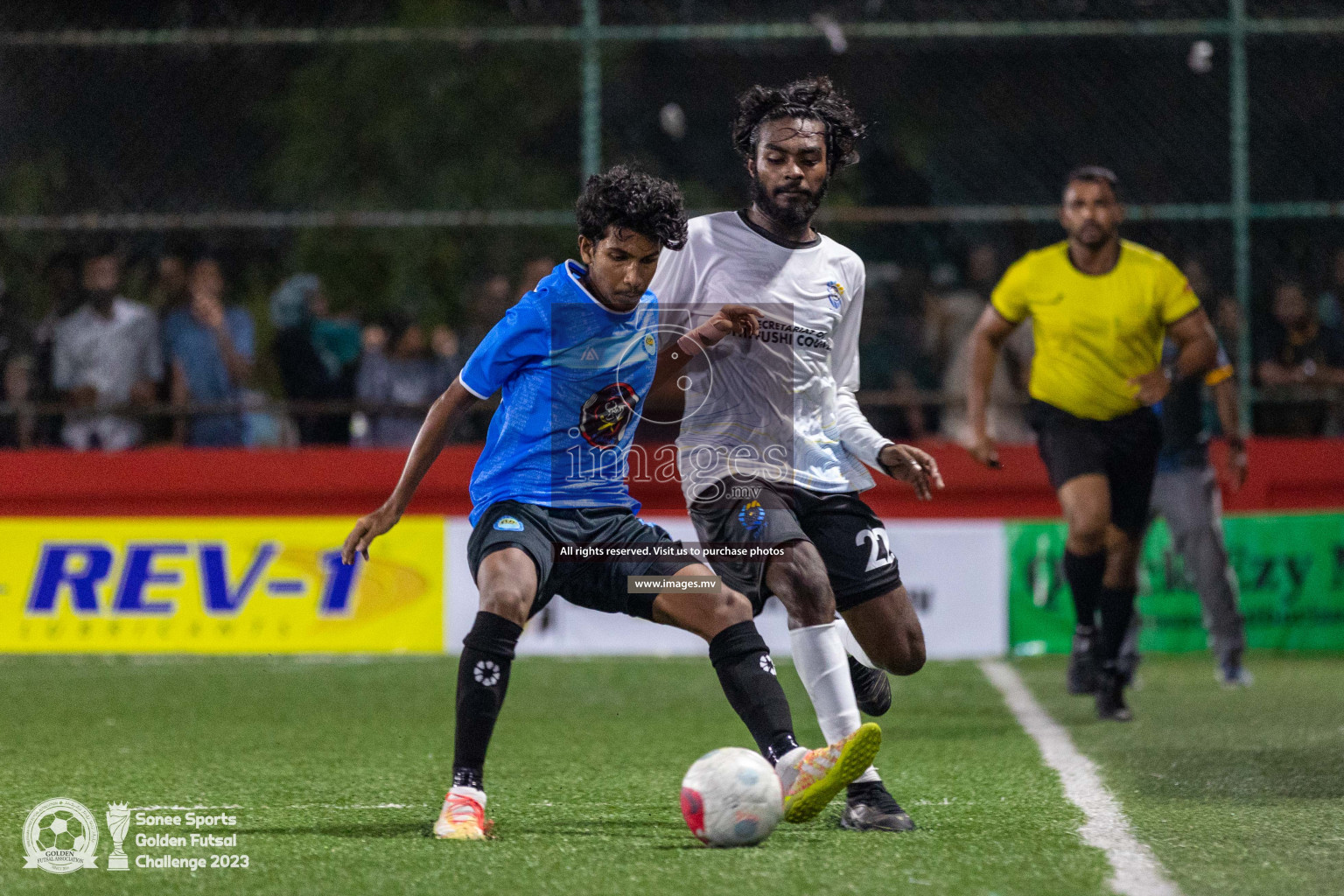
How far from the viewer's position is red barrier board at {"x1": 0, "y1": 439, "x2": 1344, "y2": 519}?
1004cm

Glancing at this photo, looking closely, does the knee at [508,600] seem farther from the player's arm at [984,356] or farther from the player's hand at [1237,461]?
the player's hand at [1237,461]

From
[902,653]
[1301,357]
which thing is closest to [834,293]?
[902,653]

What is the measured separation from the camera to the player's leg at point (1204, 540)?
8750 mm

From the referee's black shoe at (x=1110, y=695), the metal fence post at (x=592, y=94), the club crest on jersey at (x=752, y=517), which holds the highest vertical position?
the metal fence post at (x=592, y=94)

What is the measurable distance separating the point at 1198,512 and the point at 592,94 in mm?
4334

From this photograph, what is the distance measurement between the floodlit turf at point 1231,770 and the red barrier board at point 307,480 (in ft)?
4.15

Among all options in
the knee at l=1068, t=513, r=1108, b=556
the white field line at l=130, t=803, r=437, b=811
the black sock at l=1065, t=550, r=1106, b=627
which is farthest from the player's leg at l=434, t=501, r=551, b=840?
the black sock at l=1065, t=550, r=1106, b=627

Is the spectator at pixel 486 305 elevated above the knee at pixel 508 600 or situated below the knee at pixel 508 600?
above

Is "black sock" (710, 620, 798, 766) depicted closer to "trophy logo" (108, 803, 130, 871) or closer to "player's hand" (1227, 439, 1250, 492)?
"trophy logo" (108, 803, 130, 871)

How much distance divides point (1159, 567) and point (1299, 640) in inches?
36.2

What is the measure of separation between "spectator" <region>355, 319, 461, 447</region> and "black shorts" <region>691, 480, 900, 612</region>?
5610 millimetres

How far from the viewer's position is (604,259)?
15.0ft

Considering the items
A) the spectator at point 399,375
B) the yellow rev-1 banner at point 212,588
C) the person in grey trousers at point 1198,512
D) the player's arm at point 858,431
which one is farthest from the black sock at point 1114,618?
the spectator at point 399,375

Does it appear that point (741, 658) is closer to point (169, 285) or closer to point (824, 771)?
point (824, 771)
